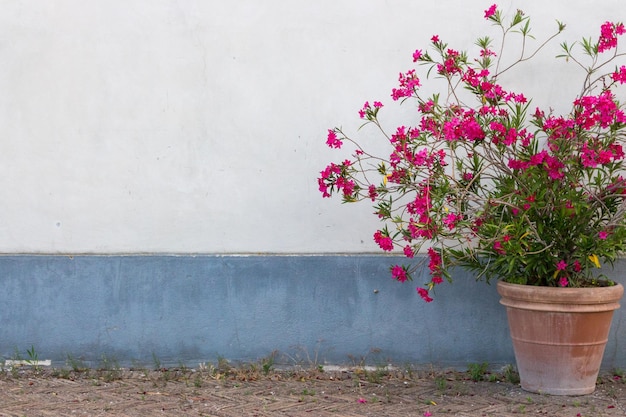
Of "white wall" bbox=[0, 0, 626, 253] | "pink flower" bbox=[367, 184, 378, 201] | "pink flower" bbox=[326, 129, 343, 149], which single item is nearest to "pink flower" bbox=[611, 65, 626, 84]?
"white wall" bbox=[0, 0, 626, 253]

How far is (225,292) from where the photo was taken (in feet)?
17.6

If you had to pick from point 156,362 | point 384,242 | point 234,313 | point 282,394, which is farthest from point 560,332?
point 156,362

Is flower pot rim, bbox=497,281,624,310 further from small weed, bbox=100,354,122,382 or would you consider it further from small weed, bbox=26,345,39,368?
small weed, bbox=26,345,39,368

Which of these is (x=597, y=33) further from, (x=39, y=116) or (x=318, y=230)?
(x=39, y=116)

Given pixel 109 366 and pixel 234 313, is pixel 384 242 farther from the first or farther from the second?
pixel 109 366

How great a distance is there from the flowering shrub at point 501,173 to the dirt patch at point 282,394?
622 mm

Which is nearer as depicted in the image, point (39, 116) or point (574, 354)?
point (574, 354)

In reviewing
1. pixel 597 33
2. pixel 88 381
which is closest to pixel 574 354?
pixel 597 33

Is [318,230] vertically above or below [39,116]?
below

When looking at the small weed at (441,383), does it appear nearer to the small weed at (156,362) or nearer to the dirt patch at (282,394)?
the dirt patch at (282,394)

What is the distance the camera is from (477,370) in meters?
5.24

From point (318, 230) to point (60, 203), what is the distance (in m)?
1.58

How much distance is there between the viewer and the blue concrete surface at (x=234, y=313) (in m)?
5.34

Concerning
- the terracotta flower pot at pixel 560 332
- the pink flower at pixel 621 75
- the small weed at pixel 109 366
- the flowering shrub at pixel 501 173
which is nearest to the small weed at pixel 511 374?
the terracotta flower pot at pixel 560 332
